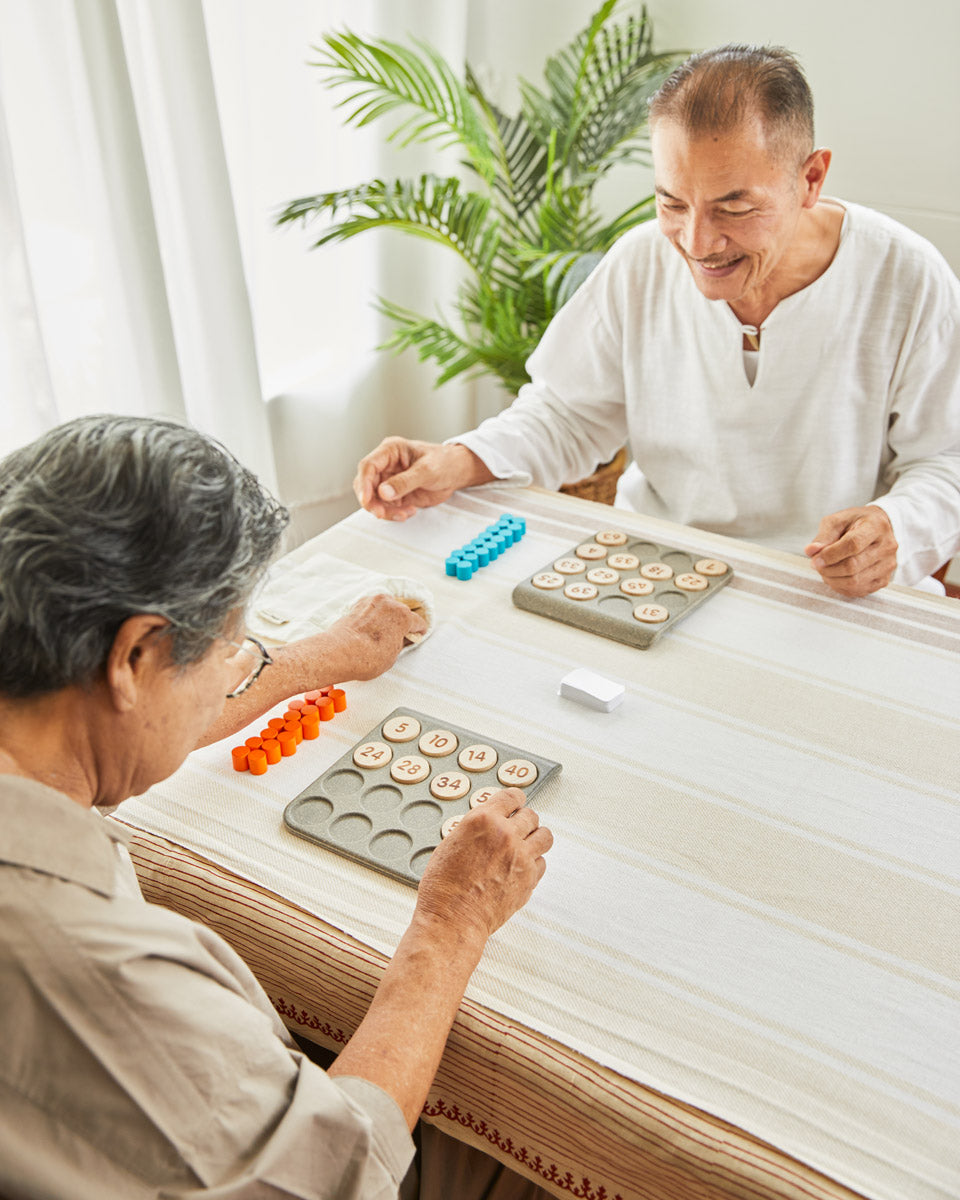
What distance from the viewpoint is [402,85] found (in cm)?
274

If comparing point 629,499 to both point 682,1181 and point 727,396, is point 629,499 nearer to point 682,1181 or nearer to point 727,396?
point 727,396

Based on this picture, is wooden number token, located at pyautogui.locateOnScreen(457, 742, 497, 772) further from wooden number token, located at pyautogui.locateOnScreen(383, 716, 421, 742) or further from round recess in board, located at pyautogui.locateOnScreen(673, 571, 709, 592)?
round recess in board, located at pyautogui.locateOnScreen(673, 571, 709, 592)

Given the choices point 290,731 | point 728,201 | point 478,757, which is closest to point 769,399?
point 728,201

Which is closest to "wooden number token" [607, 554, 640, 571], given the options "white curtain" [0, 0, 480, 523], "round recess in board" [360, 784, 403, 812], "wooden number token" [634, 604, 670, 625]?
"wooden number token" [634, 604, 670, 625]

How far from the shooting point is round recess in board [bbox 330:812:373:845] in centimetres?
114

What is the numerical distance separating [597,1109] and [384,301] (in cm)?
264

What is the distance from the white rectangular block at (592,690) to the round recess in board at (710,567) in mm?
348

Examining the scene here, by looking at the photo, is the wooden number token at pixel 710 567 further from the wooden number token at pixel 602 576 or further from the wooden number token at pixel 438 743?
the wooden number token at pixel 438 743

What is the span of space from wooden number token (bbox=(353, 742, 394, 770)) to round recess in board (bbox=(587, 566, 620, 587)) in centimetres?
49

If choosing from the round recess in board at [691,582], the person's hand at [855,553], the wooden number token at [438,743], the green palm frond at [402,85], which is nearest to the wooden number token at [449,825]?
the wooden number token at [438,743]

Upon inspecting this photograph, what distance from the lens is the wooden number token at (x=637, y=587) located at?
158 cm

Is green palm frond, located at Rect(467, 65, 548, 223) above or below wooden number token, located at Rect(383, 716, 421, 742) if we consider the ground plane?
above

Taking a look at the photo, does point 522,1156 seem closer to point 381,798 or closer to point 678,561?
point 381,798

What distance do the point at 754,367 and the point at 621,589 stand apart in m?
0.61
